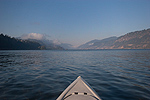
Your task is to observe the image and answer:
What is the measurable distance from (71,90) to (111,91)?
3.26 metres

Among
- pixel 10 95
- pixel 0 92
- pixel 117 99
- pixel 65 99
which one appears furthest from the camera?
pixel 0 92

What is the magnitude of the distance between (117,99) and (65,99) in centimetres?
329

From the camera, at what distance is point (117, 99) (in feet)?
16.0

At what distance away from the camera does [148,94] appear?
5.41 m

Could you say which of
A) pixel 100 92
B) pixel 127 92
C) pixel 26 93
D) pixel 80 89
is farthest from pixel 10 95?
pixel 127 92

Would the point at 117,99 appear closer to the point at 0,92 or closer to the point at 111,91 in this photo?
the point at 111,91

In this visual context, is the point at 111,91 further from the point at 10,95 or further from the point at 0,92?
the point at 0,92

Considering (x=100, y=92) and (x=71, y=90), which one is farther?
(x=100, y=92)

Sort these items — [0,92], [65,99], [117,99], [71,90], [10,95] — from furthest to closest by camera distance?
[0,92] < [10,95] < [117,99] < [71,90] < [65,99]

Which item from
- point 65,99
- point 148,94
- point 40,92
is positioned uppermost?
point 65,99

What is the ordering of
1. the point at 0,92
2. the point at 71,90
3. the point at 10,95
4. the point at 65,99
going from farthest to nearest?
the point at 0,92, the point at 10,95, the point at 71,90, the point at 65,99

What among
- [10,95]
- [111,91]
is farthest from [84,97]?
[10,95]

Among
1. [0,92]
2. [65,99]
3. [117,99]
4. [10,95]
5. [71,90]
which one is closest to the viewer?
[65,99]

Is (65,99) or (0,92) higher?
(65,99)
